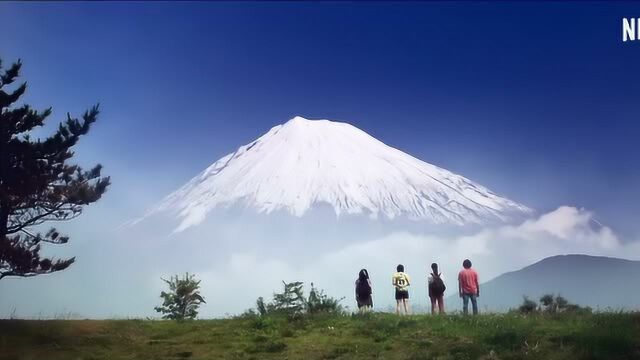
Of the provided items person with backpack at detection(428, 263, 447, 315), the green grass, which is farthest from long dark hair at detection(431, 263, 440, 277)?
the green grass

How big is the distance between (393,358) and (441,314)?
3692 mm

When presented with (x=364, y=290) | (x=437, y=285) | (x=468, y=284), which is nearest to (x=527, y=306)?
(x=468, y=284)

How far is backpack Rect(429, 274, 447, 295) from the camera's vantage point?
55.3ft

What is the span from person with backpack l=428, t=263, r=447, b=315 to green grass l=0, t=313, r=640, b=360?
80.7 inches

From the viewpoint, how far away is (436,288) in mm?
16875

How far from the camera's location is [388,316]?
1502cm

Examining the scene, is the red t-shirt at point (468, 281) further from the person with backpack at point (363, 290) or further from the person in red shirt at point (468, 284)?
the person with backpack at point (363, 290)

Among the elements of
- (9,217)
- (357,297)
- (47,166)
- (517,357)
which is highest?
(47,166)

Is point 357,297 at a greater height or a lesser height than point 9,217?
lesser

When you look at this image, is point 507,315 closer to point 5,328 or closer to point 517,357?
point 517,357

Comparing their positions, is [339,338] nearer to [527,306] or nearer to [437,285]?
[437,285]

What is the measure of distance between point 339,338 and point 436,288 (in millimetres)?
4160

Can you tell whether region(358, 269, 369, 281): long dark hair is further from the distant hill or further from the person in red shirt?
the distant hill

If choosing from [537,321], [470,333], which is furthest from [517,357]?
[537,321]
